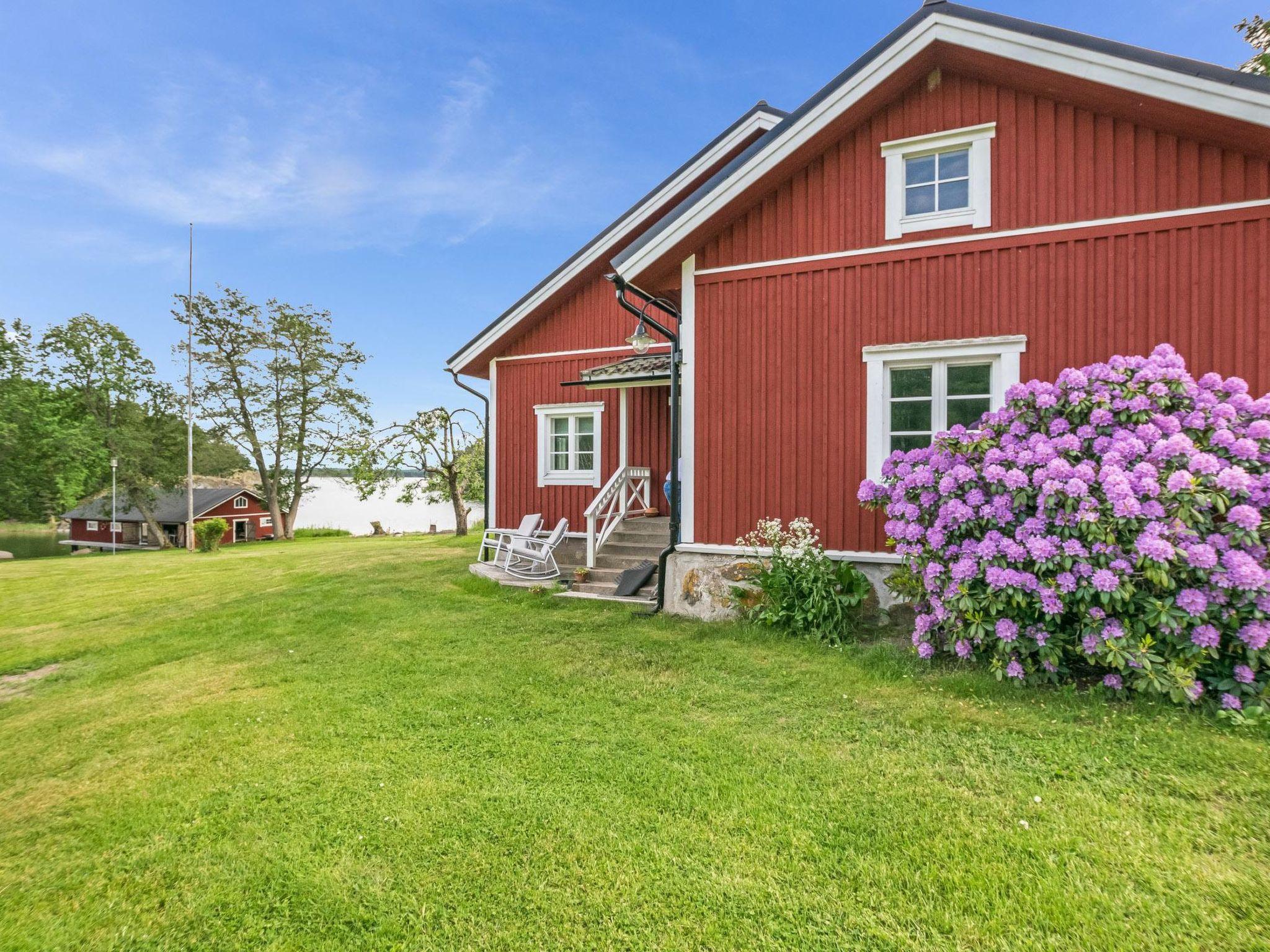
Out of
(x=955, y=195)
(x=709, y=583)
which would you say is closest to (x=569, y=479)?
(x=709, y=583)

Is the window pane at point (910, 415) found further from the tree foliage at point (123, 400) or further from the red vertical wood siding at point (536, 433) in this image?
the tree foliage at point (123, 400)

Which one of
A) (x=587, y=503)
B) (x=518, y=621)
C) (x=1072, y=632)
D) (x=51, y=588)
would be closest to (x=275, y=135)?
(x=51, y=588)

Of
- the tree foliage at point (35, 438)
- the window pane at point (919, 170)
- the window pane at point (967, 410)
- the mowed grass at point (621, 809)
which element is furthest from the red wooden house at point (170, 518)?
the window pane at point (967, 410)

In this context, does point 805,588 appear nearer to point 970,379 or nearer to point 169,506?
point 970,379

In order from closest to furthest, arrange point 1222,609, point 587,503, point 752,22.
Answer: point 1222,609, point 587,503, point 752,22

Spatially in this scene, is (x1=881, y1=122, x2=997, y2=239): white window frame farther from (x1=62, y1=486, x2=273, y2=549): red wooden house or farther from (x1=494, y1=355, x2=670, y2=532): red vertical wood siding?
(x1=62, y1=486, x2=273, y2=549): red wooden house

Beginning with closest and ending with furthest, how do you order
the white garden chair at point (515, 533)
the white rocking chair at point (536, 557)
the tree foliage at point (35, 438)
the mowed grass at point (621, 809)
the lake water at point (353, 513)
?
the mowed grass at point (621, 809), the white rocking chair at point (536, 557), the white garden chair at point (515, 533), the tree foliage at point (35, 438), the lake water at point (353, 513)

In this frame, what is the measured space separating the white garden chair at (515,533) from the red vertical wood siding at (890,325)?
352 centimetres

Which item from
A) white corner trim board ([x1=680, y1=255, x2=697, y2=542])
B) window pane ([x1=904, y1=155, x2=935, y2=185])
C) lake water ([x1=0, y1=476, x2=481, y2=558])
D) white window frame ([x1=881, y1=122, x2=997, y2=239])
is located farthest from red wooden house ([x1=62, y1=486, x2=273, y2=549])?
window pane ([x1=904, y1=155, x2=935, y2=185])

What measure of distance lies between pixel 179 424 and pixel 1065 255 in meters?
36.8

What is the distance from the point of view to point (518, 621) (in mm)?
5844

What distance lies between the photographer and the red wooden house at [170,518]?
32.6 meters

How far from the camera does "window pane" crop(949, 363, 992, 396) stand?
5016 mm

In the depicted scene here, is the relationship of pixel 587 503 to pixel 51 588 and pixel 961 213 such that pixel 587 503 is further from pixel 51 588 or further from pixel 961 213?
pixel 51 588
